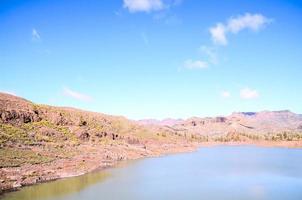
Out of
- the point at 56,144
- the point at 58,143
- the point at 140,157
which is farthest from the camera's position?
the point at 140,157

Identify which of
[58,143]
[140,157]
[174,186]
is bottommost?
[174,186]

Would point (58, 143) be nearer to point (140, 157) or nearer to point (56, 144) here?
point (56, 144)

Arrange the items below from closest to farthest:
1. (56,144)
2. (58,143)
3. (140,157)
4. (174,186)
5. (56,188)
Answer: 1. (56,188)
2. (174,186)
3. (56,144)
4. (58,143)
5. (140,157)

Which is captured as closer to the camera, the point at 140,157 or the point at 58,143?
the point at 58,143

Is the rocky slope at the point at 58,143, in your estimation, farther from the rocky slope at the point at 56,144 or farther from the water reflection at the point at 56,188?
the water reflection at the point at 56,188

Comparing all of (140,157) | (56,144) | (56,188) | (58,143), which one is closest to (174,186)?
(56,188)

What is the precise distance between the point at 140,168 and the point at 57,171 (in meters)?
19.2

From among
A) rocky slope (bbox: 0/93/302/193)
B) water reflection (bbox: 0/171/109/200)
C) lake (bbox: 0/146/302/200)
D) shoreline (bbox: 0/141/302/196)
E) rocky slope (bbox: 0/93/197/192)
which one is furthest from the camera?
rocky slope (bbox: 0/93/302/193)

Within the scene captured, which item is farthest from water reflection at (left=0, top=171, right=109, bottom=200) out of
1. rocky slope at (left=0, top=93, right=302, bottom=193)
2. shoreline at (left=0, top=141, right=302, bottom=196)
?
rocky slope at (left=0, top=93, right=302, bottom=193)

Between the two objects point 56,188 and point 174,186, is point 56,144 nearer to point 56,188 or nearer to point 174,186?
point 56,188

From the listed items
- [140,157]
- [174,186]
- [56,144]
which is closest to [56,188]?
[174,186]

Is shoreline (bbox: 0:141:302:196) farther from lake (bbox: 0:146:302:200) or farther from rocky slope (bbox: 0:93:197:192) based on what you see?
lake (bbox: 0:146:302:200)

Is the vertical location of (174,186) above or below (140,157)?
below

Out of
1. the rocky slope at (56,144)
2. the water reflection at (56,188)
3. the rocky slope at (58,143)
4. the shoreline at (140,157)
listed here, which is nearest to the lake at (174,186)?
the water reflection at (56,188)
